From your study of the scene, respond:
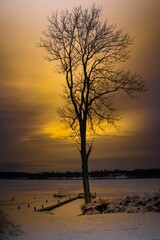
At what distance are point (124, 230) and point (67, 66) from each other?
814 cm

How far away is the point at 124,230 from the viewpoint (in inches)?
388

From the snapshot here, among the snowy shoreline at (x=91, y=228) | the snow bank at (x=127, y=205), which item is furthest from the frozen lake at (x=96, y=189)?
the snowy shoreline at (x=91, y=228)

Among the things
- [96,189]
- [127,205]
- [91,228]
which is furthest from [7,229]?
[96,189]

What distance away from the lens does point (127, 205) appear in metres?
13.5

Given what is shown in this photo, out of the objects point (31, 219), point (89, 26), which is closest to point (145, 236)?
point (31, 219)

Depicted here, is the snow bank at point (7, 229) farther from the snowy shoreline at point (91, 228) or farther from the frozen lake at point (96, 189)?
the frozen lake at point (96, 189)

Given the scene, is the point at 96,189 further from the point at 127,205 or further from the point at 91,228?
the point at 91,228

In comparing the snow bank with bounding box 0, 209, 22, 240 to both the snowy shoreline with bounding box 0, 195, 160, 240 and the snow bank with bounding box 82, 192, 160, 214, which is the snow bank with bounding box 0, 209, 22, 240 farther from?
the snow bank with bounding box 82, 192, 160, 214

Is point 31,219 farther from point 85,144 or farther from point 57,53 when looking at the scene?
point 57,53

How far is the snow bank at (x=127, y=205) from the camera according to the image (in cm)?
1303

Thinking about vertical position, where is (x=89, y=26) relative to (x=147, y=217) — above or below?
above

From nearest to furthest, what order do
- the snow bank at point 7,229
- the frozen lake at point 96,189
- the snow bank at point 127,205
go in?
1. the snow bank at point 7,229
2. the snow bank at point 127,205
3. the frozen lake at point 96,189

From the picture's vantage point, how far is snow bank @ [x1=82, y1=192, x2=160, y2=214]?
13.0 m

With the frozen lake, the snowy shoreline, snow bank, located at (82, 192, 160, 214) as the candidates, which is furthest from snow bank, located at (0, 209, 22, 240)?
the frozen lake
